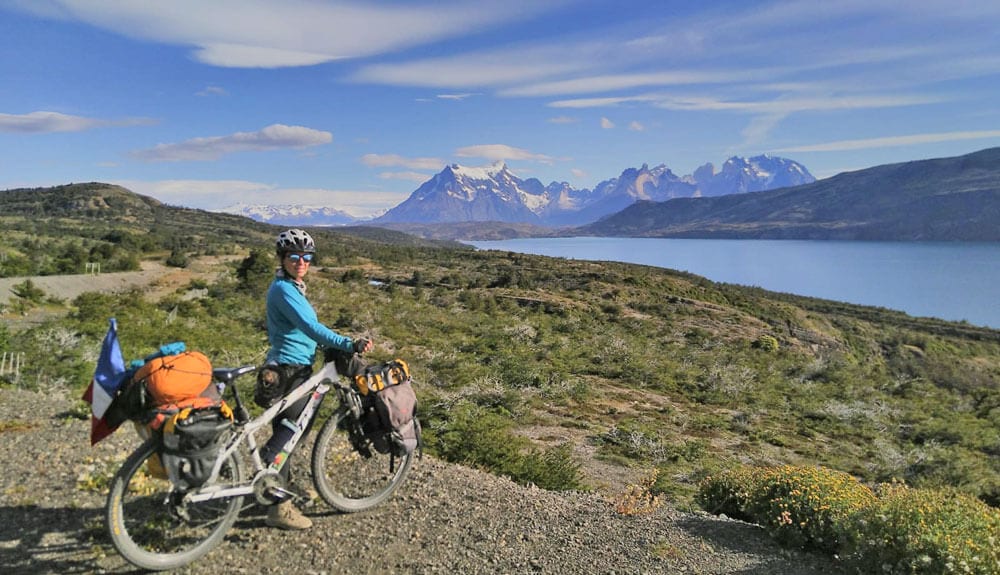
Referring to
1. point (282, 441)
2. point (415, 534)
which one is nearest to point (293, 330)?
point (282, 441)

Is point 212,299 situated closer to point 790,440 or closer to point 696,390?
point 696,390

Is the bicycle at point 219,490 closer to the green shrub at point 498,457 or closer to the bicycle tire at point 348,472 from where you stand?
the bicycle tire at point 348,472

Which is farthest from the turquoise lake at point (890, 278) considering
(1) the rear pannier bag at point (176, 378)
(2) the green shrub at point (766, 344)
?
(1) the rear pannier bag at point (176, 378)

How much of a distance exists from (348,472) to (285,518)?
1013 mm

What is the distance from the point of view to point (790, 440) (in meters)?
18.0

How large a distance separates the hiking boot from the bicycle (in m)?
0.16

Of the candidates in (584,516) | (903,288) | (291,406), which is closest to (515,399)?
(584,516)

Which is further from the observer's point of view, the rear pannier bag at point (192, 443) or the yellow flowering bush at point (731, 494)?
the yellow flowering bush at point (731, 494)

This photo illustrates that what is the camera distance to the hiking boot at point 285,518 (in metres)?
4.54

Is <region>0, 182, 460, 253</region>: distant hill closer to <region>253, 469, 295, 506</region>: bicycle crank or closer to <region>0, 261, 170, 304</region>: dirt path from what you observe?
<region>0, 261, 170, 304</region>: dirt path

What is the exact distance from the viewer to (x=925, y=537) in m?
4.57

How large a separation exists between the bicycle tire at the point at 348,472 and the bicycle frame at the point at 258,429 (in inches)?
10.3

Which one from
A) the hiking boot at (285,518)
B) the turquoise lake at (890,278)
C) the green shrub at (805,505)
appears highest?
the hiking boot at (285,518)

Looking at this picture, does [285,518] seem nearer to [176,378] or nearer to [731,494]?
[176,378]
